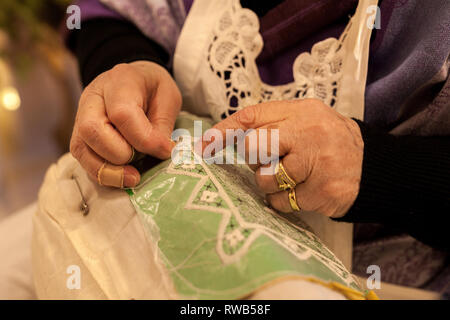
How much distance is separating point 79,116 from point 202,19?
285 millimetres

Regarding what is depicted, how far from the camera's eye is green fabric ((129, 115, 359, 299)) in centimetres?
32

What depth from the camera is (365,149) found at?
1.45 feet

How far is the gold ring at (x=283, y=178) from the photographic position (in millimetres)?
424

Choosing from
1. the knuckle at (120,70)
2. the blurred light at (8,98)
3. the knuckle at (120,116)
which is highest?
the blurred light at (8,98)

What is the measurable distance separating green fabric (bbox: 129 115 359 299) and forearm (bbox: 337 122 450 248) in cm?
9

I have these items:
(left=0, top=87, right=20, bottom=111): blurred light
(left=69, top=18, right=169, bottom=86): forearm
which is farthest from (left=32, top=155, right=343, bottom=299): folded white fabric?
(left=0, top=87, right=20, bottom=111): blurred light

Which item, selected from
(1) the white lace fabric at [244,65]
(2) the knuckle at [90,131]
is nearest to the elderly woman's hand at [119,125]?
(2) the knuckle at [90,131]

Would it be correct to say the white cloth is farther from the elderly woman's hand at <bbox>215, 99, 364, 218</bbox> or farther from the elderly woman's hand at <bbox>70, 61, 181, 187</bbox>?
the elderly woman's hand at <bbox>215, 99, 364, 218</bbox>

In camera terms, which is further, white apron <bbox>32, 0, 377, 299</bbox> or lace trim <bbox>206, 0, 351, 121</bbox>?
lace trim <bbox>206, 0, 351, 121</bbox>

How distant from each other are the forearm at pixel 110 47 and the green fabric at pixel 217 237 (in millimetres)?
304

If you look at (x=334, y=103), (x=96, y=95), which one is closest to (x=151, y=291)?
(x=96, y=95)

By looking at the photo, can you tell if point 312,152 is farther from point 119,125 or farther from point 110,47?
point 110,47

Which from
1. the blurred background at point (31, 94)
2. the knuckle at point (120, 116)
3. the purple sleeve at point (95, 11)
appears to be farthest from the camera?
the blurred background at point (31, 94)

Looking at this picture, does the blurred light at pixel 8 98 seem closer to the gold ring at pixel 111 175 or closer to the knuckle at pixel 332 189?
the gold ring at pixel 111 175
